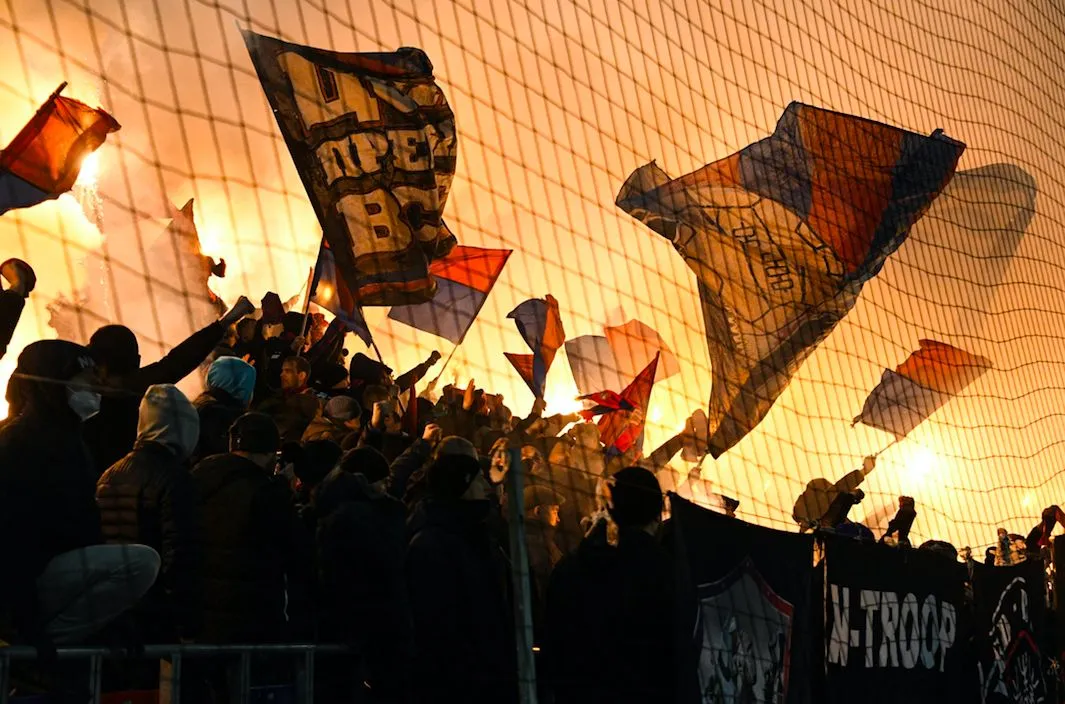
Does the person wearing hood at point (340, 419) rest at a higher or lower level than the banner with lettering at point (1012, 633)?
higher

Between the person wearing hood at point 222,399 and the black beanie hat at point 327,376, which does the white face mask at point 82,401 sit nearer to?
the person wearing hood at point 222,399

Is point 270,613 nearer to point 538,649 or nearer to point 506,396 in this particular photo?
point 538,649

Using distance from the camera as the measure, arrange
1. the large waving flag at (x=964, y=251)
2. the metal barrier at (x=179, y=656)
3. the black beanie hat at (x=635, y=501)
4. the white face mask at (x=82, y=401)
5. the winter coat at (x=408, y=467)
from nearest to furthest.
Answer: the metal barrier at (x=179, y=656) < the white face mask at (x=82, y=401) < the black beanie hat at (x=635, y=501) < the winter coat at (x=408, y=467) < the large waving flag at (x=964, y=251)

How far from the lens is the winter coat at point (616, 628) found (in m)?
5.53

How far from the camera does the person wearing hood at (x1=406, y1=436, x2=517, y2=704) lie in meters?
5.22

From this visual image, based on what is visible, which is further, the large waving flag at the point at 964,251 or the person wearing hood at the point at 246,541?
the large waving flag at the point at 964,251

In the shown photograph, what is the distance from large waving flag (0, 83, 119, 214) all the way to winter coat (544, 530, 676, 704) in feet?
15.5

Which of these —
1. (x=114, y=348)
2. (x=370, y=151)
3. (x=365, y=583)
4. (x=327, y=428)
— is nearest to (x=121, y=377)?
(x=114, y=348)

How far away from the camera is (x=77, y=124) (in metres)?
9.53

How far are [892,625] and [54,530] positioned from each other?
4804 mm

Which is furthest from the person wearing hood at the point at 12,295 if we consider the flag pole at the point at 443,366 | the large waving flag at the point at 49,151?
the flag pole at the point at 443,366

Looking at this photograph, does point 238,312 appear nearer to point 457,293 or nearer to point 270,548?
point 270,548

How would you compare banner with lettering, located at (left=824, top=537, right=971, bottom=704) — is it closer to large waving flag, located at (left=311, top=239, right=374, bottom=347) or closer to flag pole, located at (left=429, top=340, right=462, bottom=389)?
large waving flag, located at (left=311, top=239, right=374, bottom=347)

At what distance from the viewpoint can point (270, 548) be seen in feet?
16.0
